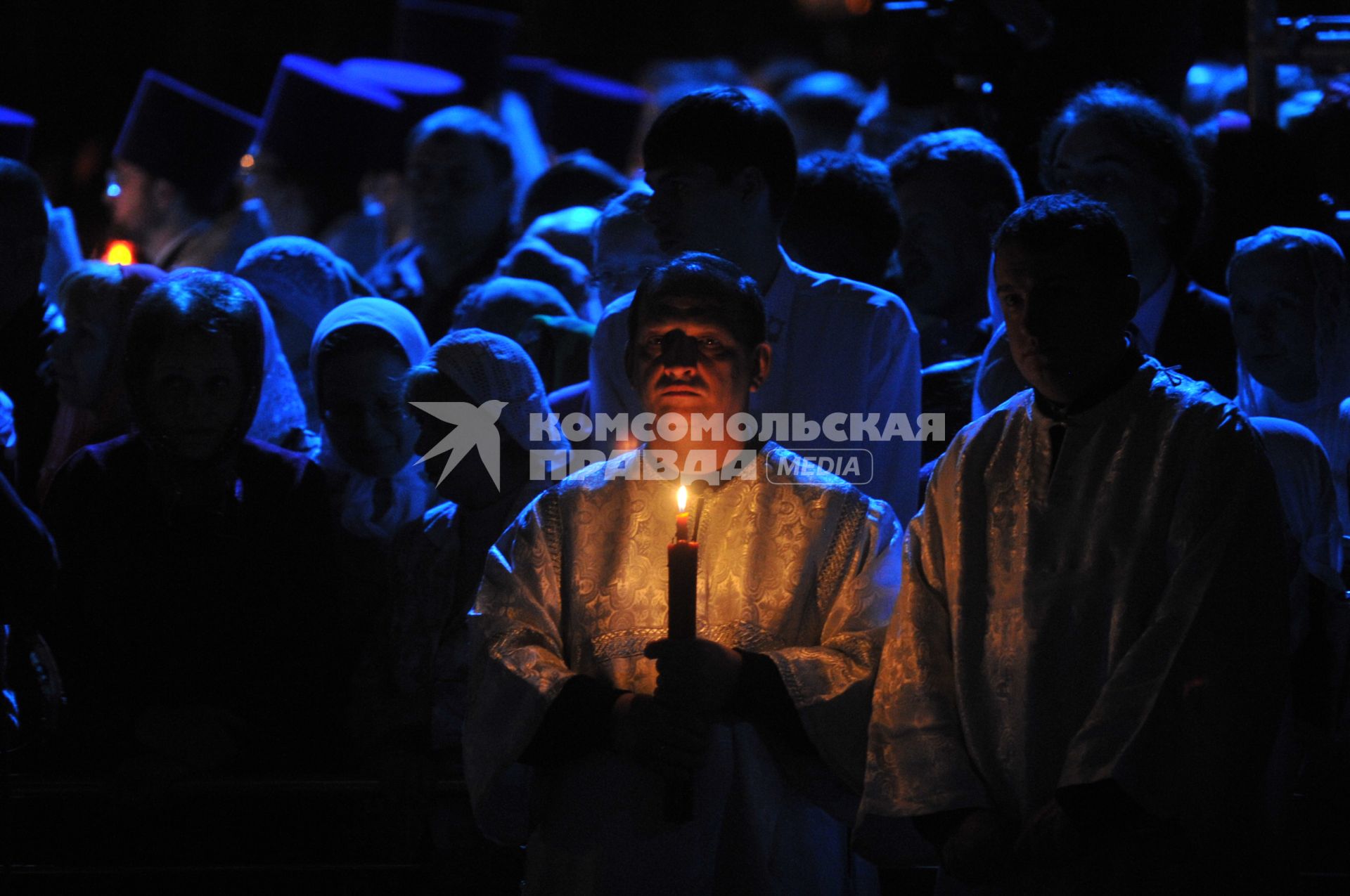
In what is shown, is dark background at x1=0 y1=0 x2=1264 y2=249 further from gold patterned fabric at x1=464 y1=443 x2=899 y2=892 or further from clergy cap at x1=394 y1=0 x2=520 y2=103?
gold patterned fabric at x1=464 y1=443 x2=899 y2=892

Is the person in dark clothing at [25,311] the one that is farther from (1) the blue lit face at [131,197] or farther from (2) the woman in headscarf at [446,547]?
(1) the blue lit face at [131,197]

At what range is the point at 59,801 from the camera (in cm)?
376

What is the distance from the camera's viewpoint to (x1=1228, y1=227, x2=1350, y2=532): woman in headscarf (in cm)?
391

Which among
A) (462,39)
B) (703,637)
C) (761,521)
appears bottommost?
(703,637)

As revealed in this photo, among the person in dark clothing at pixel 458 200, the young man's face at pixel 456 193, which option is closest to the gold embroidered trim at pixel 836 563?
the person in dark clothing at pixel 458 200

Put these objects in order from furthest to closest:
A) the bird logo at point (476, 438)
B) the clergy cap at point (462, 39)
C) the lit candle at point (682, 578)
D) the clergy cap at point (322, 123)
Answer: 1. the clergy cap at point (462, 39)
2. the clergy cap at point (322, 123)
3. the bird logo at point (476, 438)
4. the lit candle at point (682, 578)

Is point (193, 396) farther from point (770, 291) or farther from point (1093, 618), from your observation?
A: point (1093, 618)

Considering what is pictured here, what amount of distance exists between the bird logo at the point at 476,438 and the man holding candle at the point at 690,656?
65 cm

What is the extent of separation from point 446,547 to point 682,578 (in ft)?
4.67

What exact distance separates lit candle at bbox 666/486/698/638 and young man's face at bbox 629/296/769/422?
0.52m

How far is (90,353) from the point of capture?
4.65m

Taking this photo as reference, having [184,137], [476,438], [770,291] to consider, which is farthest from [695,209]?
[184,137]

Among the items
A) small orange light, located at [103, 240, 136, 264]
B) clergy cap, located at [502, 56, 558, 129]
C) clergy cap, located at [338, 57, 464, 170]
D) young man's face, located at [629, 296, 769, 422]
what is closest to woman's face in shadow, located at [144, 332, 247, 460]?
young man's face, located at [629, 296, 769, 422]

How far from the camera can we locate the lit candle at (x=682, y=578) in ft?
8.25
